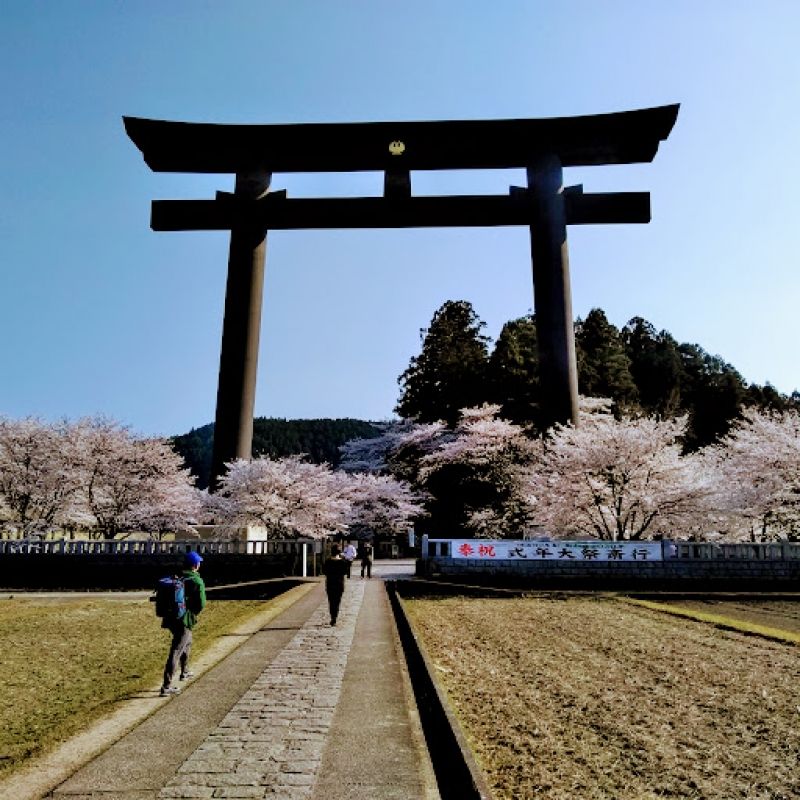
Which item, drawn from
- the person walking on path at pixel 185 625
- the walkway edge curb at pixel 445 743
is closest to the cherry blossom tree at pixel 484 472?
the walkway edge curb at pixel 445 743

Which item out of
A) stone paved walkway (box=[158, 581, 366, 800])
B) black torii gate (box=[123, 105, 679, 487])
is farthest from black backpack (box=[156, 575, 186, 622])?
black torii gate (box=[123, 105, 679, 487])

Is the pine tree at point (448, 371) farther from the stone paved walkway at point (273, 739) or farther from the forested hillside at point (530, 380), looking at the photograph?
the stone paved walkway at point (273, 739)

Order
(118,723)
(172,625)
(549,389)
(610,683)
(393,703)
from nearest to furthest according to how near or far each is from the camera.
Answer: (118,723) < (393,703) < (172,625) < (610,683) < (549,389)

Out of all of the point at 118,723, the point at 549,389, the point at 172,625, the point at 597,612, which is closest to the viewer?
the point at 118,723

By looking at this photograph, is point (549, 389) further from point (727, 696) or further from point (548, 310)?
point (727, 696)

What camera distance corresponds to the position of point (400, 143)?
26.7 metres

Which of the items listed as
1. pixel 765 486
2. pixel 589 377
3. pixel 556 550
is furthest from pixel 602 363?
pixel 556 550

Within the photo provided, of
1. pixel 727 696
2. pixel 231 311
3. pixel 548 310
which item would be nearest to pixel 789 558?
pixel 548 310

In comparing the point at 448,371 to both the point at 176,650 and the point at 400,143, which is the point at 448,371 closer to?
the point at 400,143

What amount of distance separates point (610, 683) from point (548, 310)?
67.4 ft

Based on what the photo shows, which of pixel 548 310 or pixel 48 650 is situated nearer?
pixel 48 650

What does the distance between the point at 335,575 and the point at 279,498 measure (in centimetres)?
1694

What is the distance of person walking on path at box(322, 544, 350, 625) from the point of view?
1137 centimetres

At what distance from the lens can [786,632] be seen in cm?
1152
